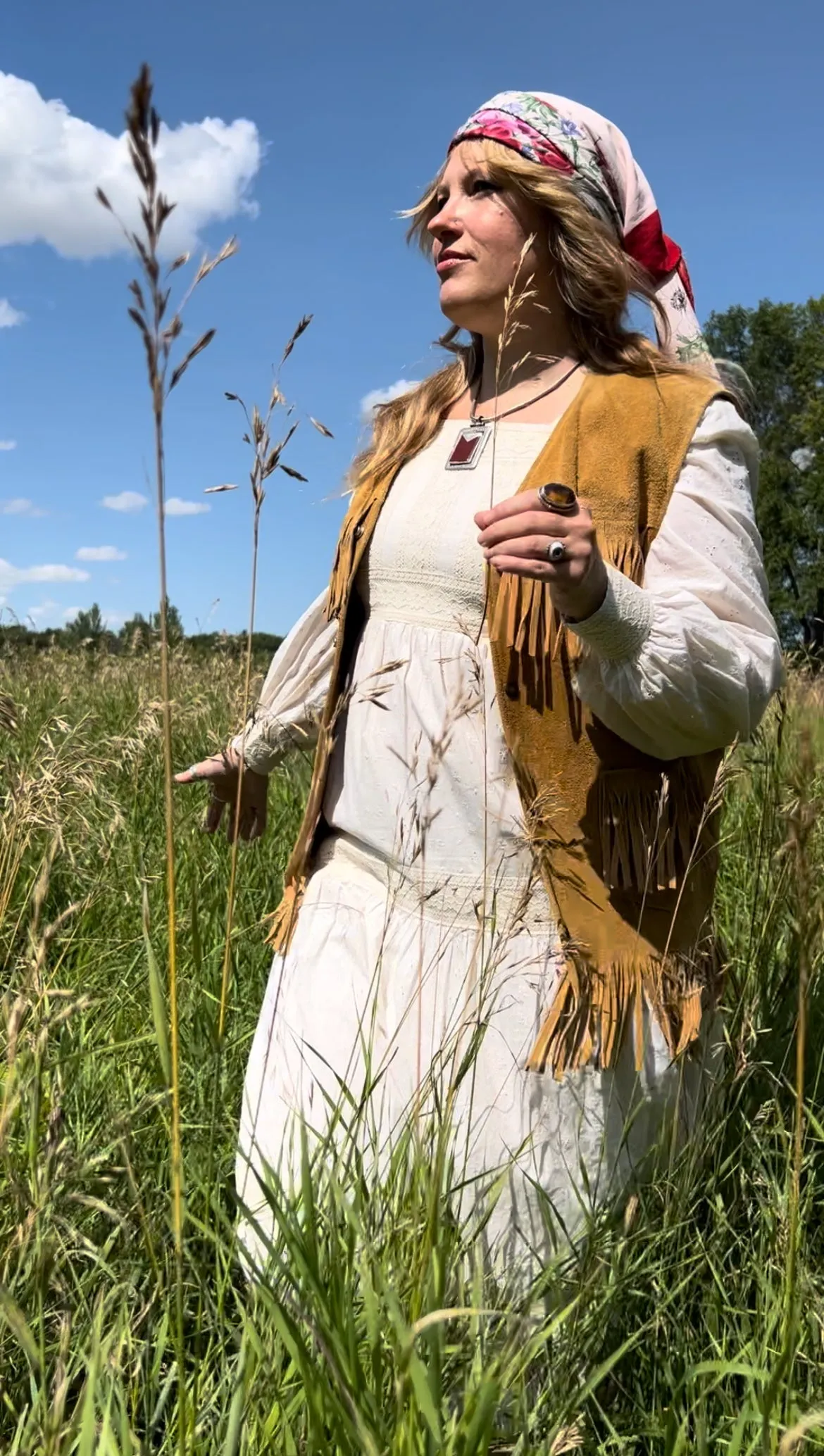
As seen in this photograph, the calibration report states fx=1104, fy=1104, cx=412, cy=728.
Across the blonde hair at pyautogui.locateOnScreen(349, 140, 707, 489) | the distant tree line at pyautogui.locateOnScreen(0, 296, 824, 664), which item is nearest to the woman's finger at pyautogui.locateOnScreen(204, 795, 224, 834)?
the blonde hair at pyautogui.locateOnScreen(349, 140, 707, 489)

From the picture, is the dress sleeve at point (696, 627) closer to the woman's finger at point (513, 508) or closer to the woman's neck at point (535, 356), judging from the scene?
the woman's finger at point (513, 508)

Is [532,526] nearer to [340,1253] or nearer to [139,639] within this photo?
[340,1253]

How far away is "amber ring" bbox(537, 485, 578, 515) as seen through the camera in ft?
4.44

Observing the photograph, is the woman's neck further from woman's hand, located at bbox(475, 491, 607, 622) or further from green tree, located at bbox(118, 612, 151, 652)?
green tree, located at bbox(118, 612, 151, 652)

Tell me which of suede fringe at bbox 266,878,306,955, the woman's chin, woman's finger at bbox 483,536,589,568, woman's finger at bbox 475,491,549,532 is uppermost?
the woman's chin

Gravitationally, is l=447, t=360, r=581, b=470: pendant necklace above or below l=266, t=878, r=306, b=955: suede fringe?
above

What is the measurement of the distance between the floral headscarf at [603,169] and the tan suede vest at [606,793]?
353 millimetres

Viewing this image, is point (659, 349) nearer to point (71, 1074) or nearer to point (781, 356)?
point (71, 1074)

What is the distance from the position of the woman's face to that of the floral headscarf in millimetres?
81

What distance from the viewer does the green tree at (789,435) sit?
99.0 feet

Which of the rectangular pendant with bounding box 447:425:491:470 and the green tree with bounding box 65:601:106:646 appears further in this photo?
the green tree with bounding box 65:601:106:646

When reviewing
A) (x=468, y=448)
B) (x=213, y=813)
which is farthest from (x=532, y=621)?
(x=213, y=813)

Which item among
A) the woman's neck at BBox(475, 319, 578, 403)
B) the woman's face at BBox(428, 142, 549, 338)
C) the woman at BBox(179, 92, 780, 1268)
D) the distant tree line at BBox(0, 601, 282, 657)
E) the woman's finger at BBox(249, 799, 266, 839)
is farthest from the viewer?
the distant tree line at BBox(0, 601, 282, 657)

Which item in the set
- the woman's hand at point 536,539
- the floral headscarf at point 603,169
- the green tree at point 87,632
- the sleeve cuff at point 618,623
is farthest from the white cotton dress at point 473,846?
the green tree at point 87,632
